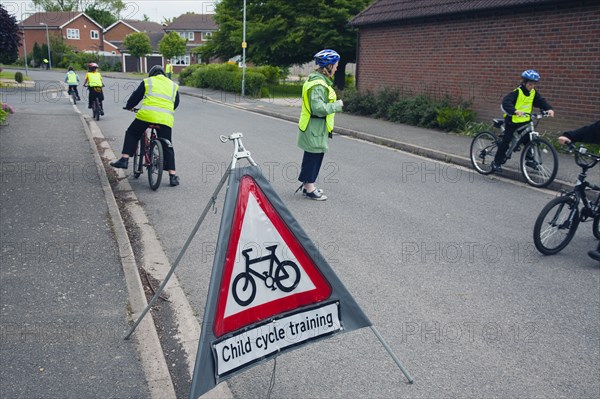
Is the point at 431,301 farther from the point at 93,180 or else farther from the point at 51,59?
the point at 51,59

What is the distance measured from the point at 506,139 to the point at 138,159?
21.5 feet

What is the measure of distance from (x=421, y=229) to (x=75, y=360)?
454cm

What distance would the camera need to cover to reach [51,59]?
77875 mm

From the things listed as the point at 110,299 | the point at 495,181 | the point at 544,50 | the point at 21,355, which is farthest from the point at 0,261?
the point at 544,50

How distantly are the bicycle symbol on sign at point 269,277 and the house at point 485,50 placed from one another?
1202 centimetres

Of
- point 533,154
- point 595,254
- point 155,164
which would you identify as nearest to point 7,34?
point 155,164

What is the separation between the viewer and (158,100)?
8492mm

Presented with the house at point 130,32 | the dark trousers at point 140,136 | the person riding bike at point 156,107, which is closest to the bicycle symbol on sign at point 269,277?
the person riding bike at point 156,107

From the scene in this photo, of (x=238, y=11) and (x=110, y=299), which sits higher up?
(x=238, y=11)

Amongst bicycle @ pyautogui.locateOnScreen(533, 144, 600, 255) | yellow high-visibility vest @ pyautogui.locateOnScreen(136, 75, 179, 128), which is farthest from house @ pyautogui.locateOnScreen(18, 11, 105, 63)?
bicycle @ pyautogui.locateOnScreen(533, 144, 600, 255)

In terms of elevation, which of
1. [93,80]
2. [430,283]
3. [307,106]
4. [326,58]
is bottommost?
[430,283]

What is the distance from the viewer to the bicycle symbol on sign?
2922 millimetres

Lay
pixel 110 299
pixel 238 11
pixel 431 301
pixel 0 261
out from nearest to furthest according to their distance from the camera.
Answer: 1. pixel 110 299
2. pixel 431 301
3. pixel 0 261
4. pixel 238 11

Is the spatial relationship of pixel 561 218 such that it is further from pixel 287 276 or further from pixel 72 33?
pixel 72 33
